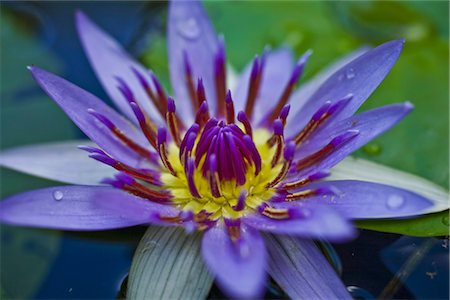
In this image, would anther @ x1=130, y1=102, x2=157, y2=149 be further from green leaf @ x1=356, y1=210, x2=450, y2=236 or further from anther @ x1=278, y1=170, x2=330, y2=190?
green leaf @ x1=356, y1=210, x2=450, y2=236

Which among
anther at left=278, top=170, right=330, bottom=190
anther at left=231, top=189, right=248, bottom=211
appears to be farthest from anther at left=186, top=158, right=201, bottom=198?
anther at left=278, top=170, right=330, bottom=190

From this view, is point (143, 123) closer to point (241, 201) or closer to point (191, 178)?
point (191, 178)

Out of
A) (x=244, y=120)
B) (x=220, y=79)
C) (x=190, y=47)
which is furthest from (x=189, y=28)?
(x=244, y=120)

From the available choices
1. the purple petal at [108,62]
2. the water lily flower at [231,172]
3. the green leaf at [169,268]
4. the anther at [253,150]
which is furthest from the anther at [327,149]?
the purple petal at [108,62]

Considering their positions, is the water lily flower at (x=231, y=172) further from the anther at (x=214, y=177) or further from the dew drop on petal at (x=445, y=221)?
the dew drop on petal at (x=445, y=221)

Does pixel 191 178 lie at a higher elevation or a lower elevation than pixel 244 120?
lower
